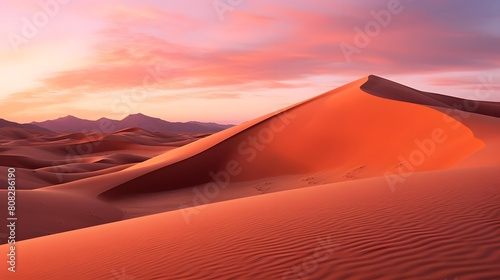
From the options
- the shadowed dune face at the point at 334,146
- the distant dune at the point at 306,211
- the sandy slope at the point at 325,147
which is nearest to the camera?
the distant dune at the point at 306,211

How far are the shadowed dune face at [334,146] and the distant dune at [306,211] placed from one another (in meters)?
0.09

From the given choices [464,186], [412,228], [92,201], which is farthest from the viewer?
[92,201]

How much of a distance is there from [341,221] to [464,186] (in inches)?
131

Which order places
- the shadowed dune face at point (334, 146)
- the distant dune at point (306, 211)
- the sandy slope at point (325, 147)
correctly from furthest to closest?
the sandy slope at point (325, 147) → the shadowed dune face at point (334, 146) → the distant dune at point (306, 211)

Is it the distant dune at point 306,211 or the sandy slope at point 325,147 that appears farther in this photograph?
the sandy slope at point 325,147

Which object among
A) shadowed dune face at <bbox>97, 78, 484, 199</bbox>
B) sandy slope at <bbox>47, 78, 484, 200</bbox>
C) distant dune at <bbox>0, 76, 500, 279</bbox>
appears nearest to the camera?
distant dune at <bbox>0, 76, 500, 279</bbox>

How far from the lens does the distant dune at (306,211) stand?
4695mm

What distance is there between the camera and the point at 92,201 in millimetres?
16906

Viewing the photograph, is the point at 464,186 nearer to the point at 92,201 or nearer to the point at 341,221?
the point at 341,221

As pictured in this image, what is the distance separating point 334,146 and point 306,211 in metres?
14.0

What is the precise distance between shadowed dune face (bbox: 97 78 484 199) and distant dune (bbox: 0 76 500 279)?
0.09m

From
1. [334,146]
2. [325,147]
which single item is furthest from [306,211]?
[325,147]

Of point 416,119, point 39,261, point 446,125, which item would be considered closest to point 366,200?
point 39,261

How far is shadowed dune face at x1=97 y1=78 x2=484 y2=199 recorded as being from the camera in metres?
17.2
